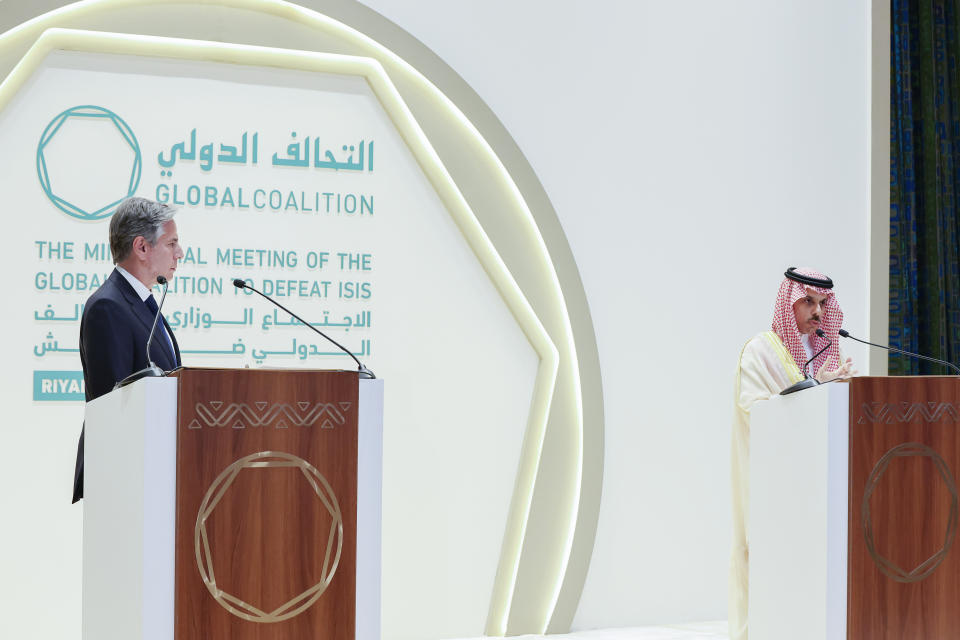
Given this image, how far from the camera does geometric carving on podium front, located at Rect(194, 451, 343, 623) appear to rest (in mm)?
1980

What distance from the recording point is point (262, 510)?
2.02 metres

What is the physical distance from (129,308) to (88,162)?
1.44 metres

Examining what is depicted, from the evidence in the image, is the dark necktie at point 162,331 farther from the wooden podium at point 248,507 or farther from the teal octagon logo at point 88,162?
the teal octagon logo at point 88,162

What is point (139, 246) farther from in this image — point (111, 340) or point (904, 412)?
point (904, 412)

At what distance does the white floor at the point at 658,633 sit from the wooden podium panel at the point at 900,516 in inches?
68.0

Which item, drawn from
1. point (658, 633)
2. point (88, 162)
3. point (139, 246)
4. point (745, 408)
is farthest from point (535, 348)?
point (139, 246)

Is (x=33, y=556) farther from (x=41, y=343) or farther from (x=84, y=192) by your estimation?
(x=84, y=192)

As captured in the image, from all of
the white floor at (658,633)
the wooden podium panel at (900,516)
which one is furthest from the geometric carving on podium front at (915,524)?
the white floor at (658,633)

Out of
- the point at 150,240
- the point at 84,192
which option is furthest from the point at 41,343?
the point at 150,240

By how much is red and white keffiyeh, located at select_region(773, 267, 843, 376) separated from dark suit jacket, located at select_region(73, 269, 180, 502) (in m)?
2.17

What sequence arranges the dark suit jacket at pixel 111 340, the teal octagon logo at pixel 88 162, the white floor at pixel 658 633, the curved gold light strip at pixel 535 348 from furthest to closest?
the white floor at pixel 658 633
the curved gold light strip at pixel 535 348
the teal octagon logo at pixel 88 162
the dark suit jacket at pixel 111 340

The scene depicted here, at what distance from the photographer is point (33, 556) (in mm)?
3682

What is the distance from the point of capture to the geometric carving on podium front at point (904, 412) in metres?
2.57

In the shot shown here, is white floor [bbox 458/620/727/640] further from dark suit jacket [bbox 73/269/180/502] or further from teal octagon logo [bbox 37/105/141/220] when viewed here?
teal octagon logo [bbox 37/105/141/220]
